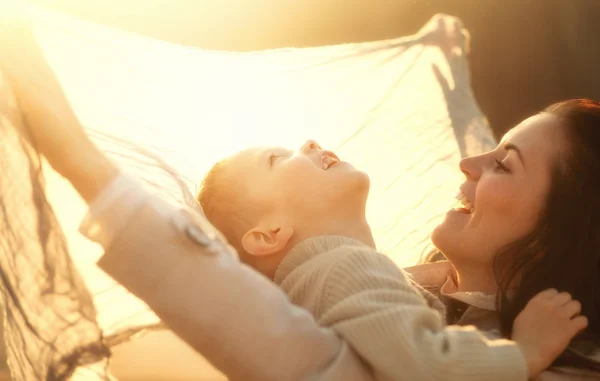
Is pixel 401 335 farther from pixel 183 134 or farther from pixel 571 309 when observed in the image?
pixel 183 134

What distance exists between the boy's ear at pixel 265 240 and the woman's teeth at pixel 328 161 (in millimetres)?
113

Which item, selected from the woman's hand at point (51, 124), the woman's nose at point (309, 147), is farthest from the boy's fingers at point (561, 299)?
the woman's hand at point (51, 124)

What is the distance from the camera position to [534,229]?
2.43 ft

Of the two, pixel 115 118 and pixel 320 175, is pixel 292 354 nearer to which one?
pixel 320 175

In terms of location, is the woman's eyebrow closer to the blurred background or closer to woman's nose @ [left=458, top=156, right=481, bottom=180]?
woman's nose @ [left=458, top=156, right=481, bottom=180]

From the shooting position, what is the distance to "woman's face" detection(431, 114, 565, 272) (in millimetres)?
745

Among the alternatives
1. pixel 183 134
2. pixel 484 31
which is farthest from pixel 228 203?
pixel 484 31

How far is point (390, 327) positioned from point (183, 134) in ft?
1.65

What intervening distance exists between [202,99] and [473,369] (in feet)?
2.09

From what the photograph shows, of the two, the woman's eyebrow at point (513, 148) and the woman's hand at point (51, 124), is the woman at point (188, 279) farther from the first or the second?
the woman's eyebrow at point (513, 148)

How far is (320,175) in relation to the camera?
0.80 meters

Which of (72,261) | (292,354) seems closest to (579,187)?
(292,354)

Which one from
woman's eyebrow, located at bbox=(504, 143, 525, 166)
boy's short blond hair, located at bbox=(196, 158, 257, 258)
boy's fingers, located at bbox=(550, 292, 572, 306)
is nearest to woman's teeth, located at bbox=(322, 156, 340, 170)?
boy's short blond hair, located at bbox=(196, 158, 257, 258)

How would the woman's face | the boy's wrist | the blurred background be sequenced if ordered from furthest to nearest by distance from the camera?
the blurred background < the woman's face < the boy's wrist
